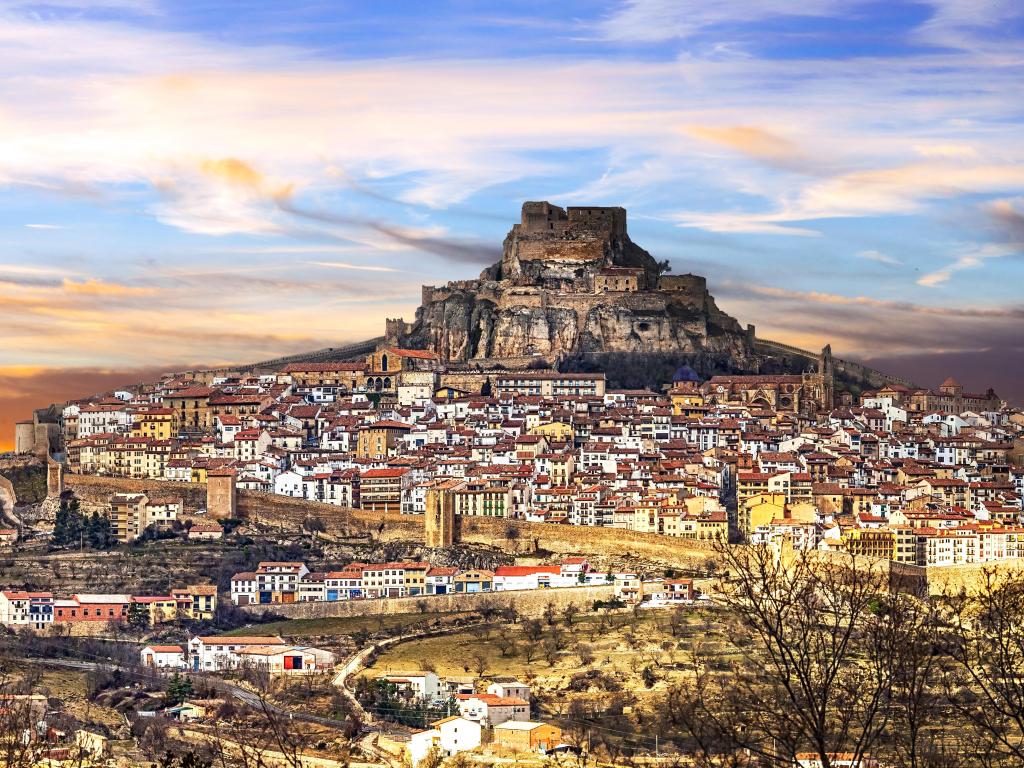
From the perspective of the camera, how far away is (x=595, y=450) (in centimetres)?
5844

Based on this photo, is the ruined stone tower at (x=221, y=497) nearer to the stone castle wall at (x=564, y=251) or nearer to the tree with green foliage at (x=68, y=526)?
the tree with green foliage at (x=68, y=526)

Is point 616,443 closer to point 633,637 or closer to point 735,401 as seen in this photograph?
point 735,401

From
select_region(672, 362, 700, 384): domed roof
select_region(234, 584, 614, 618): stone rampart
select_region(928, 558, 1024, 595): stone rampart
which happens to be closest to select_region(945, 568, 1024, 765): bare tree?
select_region(928, 558, 1024, 595): stone rampart

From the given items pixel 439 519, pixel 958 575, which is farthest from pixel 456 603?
pixel 958 575

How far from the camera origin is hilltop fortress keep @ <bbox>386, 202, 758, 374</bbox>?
2854 inches

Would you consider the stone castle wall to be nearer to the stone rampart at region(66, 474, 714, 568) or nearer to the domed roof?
the domed roof

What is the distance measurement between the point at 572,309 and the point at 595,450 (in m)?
15.7

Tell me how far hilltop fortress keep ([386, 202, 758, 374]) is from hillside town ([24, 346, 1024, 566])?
6.70 ft

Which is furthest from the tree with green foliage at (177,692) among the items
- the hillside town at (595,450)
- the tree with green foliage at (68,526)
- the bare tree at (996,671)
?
the bare tree at (996,671)

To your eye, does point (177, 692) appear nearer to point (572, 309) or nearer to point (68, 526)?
point (68, 526)

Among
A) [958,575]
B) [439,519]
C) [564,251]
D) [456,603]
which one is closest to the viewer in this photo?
[958,575]

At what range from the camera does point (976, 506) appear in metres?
52.6

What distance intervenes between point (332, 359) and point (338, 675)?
3994 centimetres

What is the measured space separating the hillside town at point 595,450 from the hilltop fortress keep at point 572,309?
204 centimetres
